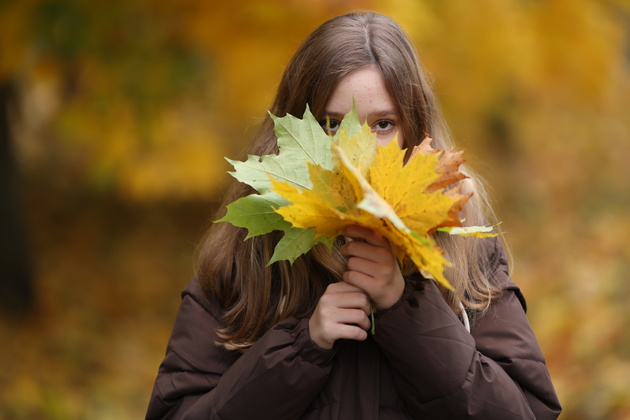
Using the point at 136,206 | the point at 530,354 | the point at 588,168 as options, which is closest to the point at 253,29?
the point at 530,354

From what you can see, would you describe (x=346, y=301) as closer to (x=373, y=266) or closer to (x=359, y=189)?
(x=373, y=266)

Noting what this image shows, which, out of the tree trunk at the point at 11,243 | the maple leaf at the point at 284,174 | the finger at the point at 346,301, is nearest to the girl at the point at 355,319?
the finger at the point at 346,301

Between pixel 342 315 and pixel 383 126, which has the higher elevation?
pixel 383 126

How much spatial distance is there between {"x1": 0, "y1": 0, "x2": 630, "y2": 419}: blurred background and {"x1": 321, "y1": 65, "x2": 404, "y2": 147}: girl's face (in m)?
1.14

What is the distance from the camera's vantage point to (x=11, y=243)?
20.2 feet

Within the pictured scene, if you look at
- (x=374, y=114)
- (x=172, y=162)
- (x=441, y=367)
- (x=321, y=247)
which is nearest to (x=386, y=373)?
(x=441, y=367)

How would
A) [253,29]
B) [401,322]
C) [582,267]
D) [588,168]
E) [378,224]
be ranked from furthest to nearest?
1. [588,168]
2. [582,267]
3. [253,29]
4. [401,322]
5. [378,224]

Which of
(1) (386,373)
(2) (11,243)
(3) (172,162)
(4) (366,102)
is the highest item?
(4) (366,102)

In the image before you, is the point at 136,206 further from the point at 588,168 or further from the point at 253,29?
the point at 588,168

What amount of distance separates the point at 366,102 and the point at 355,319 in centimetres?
56

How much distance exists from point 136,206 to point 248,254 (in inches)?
248

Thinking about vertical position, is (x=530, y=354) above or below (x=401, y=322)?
below

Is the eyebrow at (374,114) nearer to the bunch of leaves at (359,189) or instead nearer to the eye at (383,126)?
the eye at (383,126)

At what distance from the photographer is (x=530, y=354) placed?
193cm
